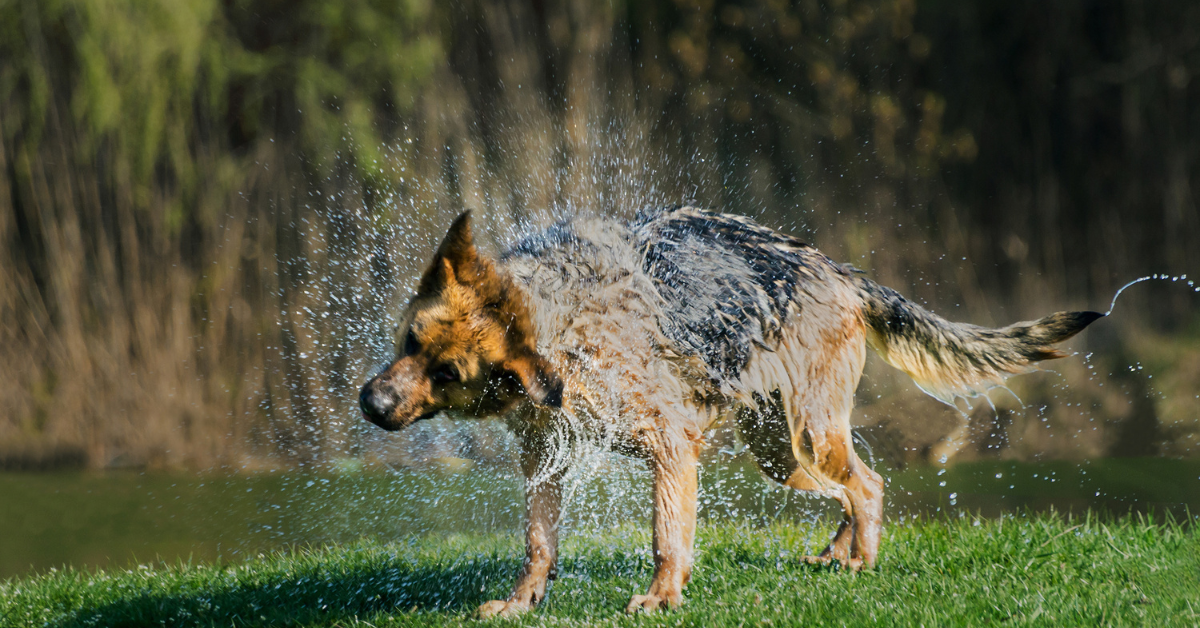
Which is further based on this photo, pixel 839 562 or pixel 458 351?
pixel 839 562

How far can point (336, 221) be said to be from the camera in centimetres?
806

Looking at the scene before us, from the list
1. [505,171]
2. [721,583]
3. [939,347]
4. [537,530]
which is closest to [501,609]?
[537,530]

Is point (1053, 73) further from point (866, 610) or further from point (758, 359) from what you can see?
point (866, 610)

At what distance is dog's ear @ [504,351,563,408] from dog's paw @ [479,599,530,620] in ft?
2.79

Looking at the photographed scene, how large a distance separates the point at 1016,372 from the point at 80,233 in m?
7.40

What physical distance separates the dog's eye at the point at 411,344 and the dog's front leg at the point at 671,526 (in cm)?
99

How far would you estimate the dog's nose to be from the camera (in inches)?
123

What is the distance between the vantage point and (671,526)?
11.0 ft

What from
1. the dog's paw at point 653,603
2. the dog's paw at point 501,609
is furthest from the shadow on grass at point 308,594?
the dog's paw at point 653,603

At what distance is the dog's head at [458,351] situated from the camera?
124 inches

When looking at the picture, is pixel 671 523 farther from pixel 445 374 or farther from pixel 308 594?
pixel 308 594

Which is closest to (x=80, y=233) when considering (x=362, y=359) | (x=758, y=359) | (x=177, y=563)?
(x=362, y=359)

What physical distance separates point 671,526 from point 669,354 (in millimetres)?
659

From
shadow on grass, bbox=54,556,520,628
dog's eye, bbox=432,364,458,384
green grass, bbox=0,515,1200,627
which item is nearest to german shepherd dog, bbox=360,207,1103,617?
dog's eye, bbox=432,364,458,384
